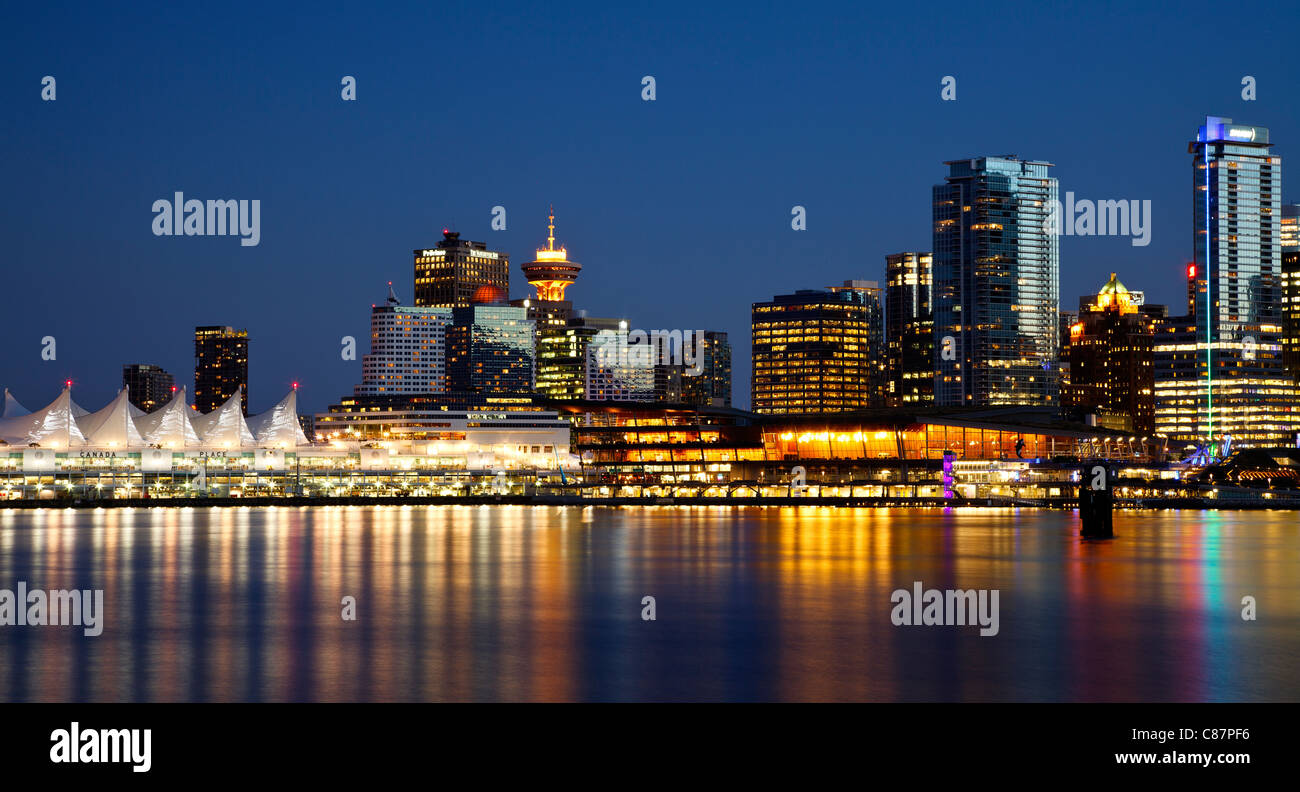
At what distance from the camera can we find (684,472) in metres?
176

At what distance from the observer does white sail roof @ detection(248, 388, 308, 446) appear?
162 m

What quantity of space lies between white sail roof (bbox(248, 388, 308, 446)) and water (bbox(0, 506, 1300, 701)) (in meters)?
77.5

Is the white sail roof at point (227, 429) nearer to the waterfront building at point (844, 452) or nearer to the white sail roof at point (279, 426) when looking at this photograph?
the white sail roof at point (279, 426)

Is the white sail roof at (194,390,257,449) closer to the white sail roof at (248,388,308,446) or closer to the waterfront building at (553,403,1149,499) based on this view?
the white sail roof at (248,388,308,446)

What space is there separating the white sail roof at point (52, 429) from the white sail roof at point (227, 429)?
11.9 m

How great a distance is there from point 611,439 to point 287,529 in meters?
90.0

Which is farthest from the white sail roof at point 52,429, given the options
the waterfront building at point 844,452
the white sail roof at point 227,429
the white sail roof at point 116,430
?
the waterfront building at point 844,452

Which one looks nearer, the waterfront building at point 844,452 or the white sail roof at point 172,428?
A: the white sail roof at point 172,428

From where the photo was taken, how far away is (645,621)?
40906 millimetres

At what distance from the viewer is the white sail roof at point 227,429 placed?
154 metres

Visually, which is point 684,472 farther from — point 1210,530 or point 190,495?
point 1210,530
